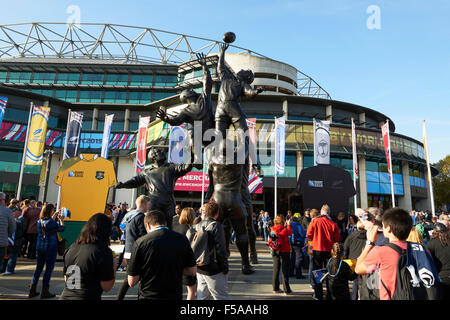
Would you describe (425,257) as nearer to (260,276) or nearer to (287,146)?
(260,276)

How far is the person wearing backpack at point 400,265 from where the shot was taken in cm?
214

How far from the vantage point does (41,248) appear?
509 cm

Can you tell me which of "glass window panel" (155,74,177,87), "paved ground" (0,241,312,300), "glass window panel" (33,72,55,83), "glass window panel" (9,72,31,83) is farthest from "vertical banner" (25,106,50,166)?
"glass window panel" (9,72,31,83)

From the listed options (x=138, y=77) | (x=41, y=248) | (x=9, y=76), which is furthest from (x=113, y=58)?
(x=41, y=248)

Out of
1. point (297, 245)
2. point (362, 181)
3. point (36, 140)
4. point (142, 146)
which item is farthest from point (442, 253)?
point (362, 181)

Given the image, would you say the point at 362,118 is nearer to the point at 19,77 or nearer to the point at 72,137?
the point at 72,137

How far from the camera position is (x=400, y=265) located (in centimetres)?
221

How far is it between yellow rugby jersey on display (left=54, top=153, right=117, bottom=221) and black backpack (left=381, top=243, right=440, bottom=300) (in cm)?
832

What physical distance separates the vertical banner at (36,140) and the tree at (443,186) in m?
57.2

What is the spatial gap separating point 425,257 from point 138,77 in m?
50.3

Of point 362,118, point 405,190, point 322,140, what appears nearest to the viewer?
point 322,140

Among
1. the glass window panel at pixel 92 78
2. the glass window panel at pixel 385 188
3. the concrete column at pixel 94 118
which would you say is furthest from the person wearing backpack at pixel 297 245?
the glass window panel at pixel 92 78

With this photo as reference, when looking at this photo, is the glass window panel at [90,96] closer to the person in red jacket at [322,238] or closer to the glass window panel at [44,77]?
the glass window panel at [44,77]

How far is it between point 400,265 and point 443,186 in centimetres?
6014
